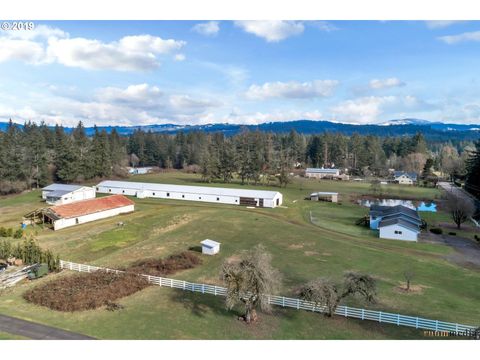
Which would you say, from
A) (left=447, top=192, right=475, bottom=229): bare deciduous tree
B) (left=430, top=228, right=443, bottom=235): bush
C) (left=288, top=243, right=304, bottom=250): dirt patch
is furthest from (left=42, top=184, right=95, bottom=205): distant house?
(left=447, top=192, right=475, bottom=229): bare deciduous tree

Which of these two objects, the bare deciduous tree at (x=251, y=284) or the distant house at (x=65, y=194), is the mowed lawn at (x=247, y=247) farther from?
the distant house at (x=65, y=194)

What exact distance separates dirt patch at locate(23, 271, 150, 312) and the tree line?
68.1 m

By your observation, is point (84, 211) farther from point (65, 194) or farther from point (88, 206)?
point (65, 194)

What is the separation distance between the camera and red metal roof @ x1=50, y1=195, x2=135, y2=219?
186 feet

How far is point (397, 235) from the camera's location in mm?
50562

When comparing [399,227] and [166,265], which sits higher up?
[399,227]

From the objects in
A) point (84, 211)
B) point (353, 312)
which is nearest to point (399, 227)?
point (353, 312)

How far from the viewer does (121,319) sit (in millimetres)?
25719

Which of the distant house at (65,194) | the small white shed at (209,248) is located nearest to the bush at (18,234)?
the distant house at (65,194)

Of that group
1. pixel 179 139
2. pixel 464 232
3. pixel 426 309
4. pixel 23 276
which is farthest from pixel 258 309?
pixel 179 139

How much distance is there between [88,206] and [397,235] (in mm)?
50631

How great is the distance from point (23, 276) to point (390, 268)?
3823cm

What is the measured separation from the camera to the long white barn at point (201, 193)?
74.9 meters

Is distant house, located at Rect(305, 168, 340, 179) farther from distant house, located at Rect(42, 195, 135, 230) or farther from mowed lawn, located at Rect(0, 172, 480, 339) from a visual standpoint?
distant house, located at Rect(42, 195, 135, 230)
